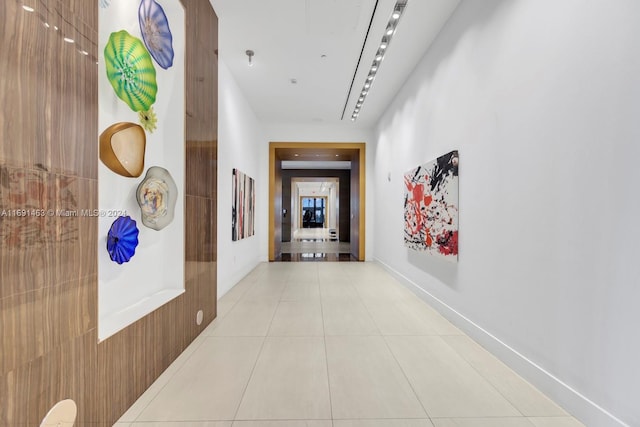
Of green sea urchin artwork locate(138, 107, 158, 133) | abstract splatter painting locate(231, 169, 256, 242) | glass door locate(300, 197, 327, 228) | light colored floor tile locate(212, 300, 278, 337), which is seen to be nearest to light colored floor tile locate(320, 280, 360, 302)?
light colored floor tile locate(212, 300, 278, 337)

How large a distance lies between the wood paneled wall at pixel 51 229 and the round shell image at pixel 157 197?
629mm

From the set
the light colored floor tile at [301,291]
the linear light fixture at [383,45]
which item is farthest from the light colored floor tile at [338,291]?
the linear light fixture at [383,45]

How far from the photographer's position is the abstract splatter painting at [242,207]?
566cm

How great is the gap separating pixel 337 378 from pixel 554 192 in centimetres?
202

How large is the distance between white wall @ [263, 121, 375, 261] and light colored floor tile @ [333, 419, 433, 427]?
22.4 feet

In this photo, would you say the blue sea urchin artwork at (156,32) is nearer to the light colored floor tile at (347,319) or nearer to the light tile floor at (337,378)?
the light tile floor at (337,378)

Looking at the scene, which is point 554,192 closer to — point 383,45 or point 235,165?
point 383,45

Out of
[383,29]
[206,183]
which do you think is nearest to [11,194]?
[206,183]

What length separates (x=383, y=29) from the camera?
4168mm

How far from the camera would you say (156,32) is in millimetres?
2547

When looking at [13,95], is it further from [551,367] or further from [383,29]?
[383,29]

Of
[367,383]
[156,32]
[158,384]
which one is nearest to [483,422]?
[367,383]

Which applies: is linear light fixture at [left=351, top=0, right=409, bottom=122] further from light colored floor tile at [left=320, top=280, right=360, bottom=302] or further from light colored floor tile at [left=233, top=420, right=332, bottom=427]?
light colored floor tile at [left=233, top=420, right=332, bottom=427]

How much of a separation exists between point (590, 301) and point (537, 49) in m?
1.79
